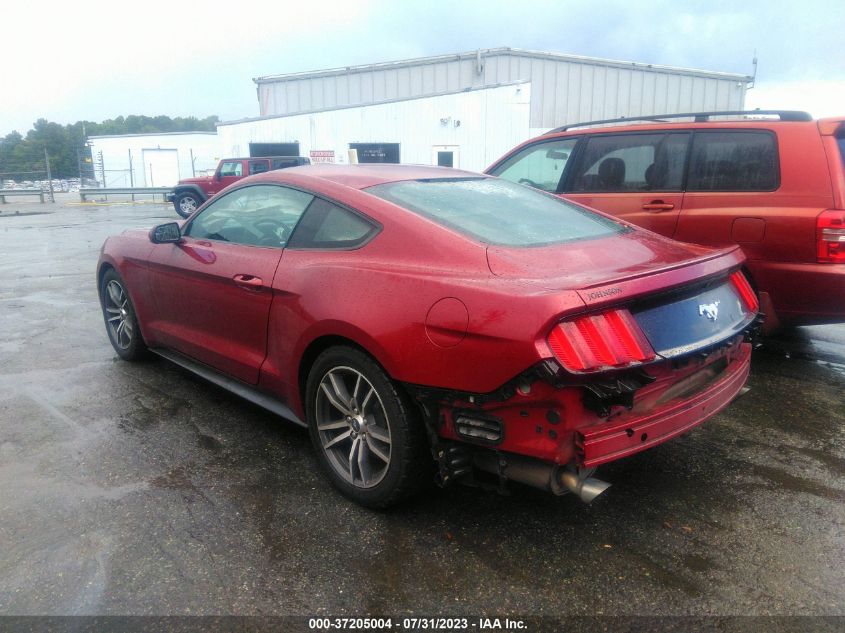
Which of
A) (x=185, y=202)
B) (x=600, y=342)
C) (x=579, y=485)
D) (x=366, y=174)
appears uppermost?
(x=366, y=174)

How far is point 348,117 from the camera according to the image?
21.9 metres

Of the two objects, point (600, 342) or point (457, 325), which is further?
point (457, 325)

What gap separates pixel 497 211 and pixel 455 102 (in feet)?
64.2

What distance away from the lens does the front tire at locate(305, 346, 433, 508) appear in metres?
2.61

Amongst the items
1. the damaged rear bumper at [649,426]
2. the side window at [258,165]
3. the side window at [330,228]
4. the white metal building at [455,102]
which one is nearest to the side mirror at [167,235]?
the side window at [330,228]

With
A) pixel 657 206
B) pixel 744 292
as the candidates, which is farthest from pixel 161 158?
pixel 744 292

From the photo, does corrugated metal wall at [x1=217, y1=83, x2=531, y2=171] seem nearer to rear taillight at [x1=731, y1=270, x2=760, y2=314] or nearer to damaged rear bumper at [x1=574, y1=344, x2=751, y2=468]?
rear taillight at [x1=731, y1=270, x2=760, y2=314]

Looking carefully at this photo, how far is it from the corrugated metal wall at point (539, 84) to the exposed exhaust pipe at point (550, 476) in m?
24.9

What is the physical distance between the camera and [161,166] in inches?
1487

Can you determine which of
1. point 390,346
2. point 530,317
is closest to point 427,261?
point 390,346

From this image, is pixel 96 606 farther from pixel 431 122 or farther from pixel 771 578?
pixel 431 122

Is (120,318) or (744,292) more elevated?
(744,292)

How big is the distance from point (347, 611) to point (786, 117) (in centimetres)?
454

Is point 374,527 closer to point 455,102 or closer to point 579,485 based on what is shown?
point 579,485
